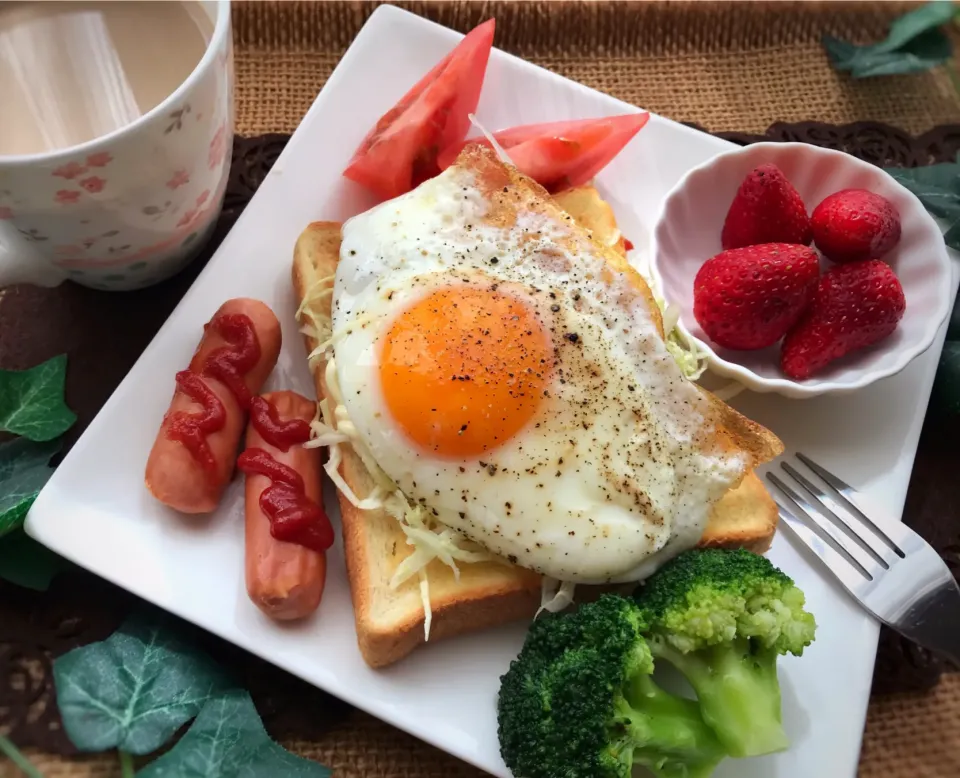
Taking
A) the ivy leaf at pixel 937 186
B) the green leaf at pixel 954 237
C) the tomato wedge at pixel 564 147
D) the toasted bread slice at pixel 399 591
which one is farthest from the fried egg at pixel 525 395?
the ivy leaf at pixel 937 186

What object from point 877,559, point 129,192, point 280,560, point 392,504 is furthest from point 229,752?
point 877,559

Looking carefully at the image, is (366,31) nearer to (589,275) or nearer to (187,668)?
(589,275)

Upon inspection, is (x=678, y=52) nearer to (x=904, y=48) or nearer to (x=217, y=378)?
(x=904, y=48)

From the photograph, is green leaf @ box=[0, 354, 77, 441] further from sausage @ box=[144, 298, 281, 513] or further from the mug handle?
sausage @ box=[144, 298, 281, 513]

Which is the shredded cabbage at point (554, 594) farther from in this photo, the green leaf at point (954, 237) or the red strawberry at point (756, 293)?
the green leaf at point (954, 237)

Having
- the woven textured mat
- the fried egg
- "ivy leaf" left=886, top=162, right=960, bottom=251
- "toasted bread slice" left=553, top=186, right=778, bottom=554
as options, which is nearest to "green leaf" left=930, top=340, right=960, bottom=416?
"ivy leaf" left=886, top=162, right=960, bottom=251

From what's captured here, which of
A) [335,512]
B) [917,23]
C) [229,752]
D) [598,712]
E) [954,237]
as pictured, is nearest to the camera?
[598,712]
